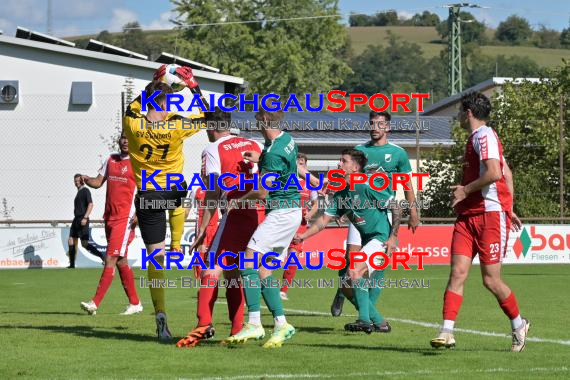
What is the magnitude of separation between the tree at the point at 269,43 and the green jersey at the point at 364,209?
182 ft

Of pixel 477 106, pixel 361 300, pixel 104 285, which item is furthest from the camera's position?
pixel 104 285

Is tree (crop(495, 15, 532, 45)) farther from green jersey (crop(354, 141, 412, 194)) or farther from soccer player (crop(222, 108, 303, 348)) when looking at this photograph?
soccer player (crop(222, 108, 303, 348))

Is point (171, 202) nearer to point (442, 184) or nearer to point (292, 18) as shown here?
point (442, 184)

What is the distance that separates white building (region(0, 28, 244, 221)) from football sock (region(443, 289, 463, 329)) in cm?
2161

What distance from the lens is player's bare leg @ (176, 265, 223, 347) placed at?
9234 millimetres

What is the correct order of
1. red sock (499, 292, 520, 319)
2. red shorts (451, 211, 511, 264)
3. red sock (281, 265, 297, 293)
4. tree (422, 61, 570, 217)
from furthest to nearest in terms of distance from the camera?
1. tree (422, 61, 570, 217)
2. red sock (281, 265, 297, 293)
3. red sock (499, 292, 520, 319)
4. red shorts (451, 211, 511, 264)

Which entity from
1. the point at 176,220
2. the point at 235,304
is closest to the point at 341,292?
the point at 176,220

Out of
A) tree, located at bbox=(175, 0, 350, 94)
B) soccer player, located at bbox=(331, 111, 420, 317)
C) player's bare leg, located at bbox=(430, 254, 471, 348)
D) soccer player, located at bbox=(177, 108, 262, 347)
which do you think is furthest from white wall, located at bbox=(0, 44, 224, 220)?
Answer: tree, located at bbox=(175, 0, 350, 94)

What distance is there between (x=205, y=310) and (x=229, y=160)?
1.31 m

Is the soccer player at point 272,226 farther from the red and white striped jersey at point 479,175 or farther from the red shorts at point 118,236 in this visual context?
the red shorts at point 118,236

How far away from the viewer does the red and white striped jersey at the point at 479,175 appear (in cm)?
874

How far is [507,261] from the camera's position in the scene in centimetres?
2777

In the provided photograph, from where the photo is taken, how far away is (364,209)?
36.4 ft

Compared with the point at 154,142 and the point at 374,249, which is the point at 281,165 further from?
the point at 374,249
